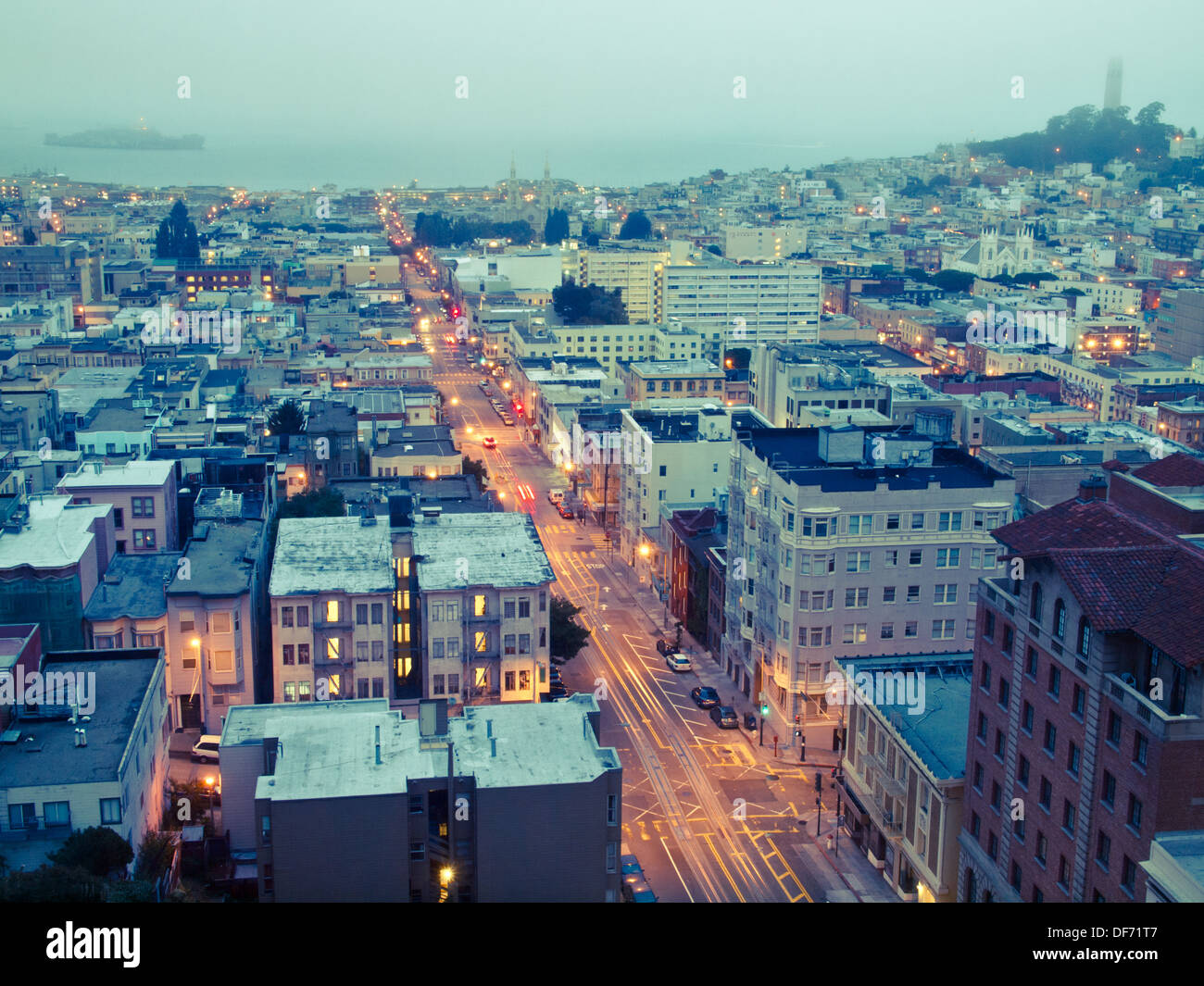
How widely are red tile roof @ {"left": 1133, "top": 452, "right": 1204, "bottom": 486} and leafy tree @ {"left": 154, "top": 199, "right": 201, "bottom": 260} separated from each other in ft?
301

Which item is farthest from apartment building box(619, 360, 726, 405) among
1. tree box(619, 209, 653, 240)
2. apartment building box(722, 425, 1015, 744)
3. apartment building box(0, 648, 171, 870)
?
tree box(619, 209, 653, 240)

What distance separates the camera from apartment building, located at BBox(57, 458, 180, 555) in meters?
31.0

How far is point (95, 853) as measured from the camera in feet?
53.5

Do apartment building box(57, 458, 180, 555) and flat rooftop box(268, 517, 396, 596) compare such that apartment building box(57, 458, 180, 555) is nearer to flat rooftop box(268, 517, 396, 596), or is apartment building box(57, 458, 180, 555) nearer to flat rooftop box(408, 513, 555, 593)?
flat rooftop box(268, 517, 396, 596)

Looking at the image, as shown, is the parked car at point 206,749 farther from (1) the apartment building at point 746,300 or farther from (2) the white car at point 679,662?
(1) the apartment building at point 746,300

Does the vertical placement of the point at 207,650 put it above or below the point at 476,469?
below

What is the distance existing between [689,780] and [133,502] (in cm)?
1605

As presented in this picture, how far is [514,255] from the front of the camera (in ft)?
329

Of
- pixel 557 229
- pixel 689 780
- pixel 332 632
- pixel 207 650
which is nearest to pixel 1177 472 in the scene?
pixel 689 780

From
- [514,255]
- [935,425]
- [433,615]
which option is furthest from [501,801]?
[514,255]

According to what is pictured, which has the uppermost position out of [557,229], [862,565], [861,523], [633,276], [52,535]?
[557,229]

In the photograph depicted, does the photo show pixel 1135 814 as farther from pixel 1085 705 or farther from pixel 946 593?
pixel 946 593

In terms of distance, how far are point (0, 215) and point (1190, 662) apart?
436 ft
